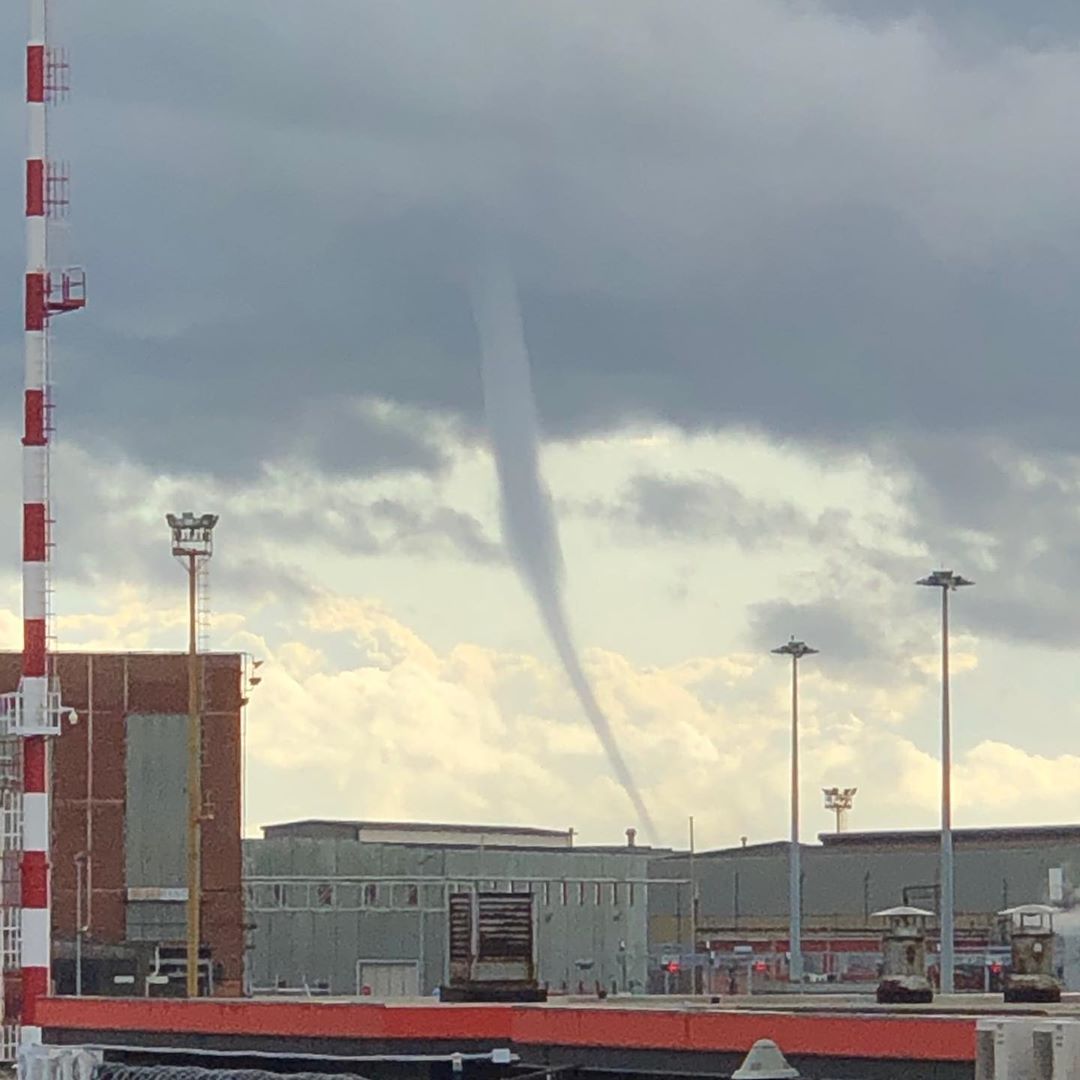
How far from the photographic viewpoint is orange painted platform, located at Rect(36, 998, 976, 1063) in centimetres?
3447

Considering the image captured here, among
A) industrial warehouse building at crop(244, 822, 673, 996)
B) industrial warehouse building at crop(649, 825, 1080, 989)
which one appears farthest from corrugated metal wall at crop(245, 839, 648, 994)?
industrial warehouse building at crop(649, 825, 1080, 989)

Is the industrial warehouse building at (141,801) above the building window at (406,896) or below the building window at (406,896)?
above

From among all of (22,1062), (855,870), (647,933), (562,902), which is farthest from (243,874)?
(22,1062)

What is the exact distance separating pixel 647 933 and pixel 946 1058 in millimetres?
104562

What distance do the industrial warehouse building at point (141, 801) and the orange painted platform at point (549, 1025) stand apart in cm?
5749

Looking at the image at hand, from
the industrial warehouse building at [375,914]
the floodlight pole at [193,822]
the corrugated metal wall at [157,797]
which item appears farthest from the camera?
Result: the industrial warehouse building at [375,914]

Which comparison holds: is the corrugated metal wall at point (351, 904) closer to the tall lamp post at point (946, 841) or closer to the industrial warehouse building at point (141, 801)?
the industrial warehouse building at point (141, 801)

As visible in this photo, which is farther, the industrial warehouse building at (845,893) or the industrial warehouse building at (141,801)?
the industrial warehouse building at (845,893)

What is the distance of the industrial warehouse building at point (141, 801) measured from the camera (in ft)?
366

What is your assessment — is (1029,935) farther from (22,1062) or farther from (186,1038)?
(22,1062)

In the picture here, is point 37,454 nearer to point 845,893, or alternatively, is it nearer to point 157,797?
point 157,797

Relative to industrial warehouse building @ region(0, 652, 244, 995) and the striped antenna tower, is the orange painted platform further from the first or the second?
industrial warehouse building @ region(0, 652, 244, 995)

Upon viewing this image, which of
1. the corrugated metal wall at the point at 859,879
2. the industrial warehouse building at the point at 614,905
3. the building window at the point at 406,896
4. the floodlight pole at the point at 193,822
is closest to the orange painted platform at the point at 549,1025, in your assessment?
the floodlight pole at the point at 193,822

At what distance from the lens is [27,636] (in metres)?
65.0
